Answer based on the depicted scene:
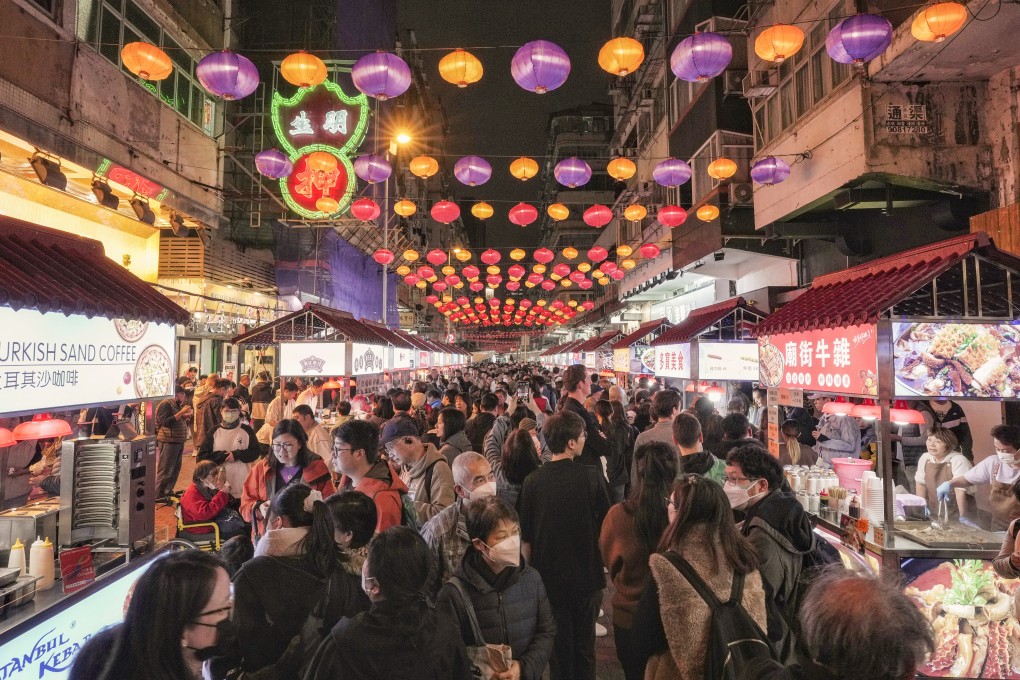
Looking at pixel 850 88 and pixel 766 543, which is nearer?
pixel 766 543

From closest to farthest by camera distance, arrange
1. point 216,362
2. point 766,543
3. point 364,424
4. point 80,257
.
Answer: point 766,543 → point 80,257 → point 364,424 → point 216,362

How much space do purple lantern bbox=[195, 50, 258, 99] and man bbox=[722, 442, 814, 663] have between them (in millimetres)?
7649

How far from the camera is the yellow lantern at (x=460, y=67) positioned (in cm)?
761

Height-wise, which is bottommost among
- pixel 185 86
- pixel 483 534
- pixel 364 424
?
pixel 483 534

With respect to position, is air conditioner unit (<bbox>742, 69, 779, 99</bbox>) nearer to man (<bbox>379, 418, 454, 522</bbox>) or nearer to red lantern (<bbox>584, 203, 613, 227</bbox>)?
red lantern (<bbox>584, 203, 613, 227</bbox>)

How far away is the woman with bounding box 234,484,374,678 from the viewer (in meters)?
2.78

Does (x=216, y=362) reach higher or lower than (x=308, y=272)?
lower

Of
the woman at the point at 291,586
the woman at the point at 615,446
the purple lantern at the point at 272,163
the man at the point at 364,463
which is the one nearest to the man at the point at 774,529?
the woman at the point at 291,586

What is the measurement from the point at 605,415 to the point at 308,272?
56.0ft

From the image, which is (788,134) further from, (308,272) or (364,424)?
(308,272)

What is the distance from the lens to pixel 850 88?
9750 millimetres

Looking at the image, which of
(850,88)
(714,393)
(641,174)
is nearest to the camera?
(850,88)

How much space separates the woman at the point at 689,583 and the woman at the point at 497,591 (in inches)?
22.4

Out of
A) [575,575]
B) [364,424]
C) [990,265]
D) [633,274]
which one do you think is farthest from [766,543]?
[633,274]
